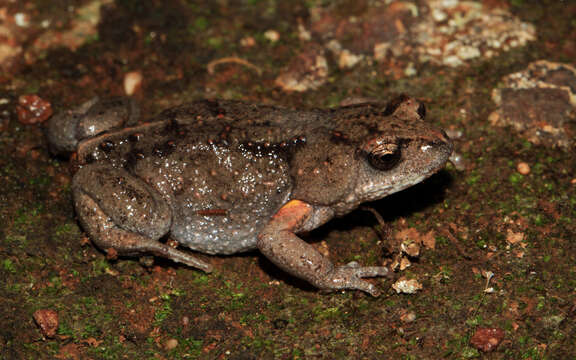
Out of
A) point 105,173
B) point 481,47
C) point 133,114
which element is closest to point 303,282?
point 105,173

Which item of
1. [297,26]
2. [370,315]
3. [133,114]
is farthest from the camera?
[297,26]

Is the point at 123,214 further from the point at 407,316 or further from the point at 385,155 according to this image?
the point at 407,316

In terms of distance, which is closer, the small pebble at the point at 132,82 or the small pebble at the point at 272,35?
the small pebble at the point at 132,82

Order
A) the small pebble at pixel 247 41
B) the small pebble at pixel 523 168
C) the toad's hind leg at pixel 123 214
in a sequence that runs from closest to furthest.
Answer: the toad's hind leg at pixel 123 214 → the small pebble at pixel 523 168 → the small pebble at pixel 247 41

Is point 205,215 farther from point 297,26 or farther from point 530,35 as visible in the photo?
point 530,35

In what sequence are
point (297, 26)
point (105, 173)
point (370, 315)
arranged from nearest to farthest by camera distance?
point (370, 315) → point (105, 173) → point (297, 26)

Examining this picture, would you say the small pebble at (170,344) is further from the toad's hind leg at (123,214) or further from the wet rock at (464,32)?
the wet rock at (464,32)

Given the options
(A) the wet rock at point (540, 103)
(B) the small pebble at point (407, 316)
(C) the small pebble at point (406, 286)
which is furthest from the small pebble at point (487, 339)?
(A) the wet rock at point (540, 103)
